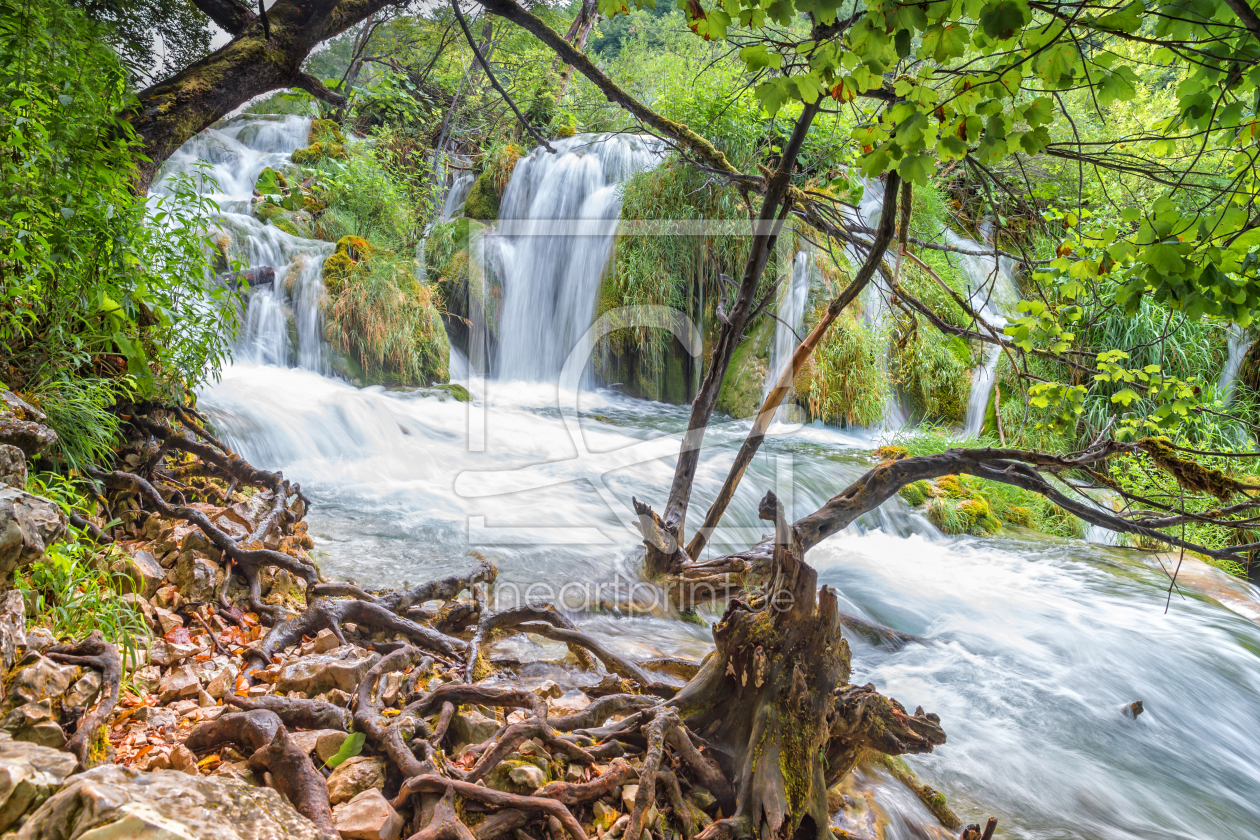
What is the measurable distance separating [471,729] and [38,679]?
98 centimetres

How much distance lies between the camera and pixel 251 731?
4.78 feet

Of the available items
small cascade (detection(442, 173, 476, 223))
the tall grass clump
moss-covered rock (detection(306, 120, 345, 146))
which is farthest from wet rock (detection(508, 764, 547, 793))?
moss-covered rock (detection(306, 120, 345, 146))

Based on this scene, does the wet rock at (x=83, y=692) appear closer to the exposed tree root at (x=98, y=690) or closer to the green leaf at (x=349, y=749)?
the exposed tree root at (x=98, y=690)

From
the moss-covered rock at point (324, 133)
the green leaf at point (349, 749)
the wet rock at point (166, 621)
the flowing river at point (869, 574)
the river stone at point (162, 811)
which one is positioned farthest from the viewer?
the moss-covered rock at point (324, 133)

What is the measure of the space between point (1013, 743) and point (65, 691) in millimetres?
3576

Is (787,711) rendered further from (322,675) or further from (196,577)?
(196,577)

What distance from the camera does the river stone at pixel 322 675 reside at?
5.88 ft

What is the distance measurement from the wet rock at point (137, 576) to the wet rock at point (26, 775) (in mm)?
1023

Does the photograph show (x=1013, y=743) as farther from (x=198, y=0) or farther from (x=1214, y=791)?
(x=198, y=0)

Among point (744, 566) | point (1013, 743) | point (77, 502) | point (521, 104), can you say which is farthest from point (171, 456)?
point (521, 104)

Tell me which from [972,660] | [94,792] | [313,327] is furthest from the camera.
Result: [313,327]

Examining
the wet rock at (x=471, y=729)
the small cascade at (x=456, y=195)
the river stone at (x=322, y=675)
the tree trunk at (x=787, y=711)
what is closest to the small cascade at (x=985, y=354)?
the tree trunk at (x=787, y=711)

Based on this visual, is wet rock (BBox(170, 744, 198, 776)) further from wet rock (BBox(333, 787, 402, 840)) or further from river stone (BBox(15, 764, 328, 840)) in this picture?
wet rock (BBox(333, 787, 402, 840))

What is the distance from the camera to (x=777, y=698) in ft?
5.84
